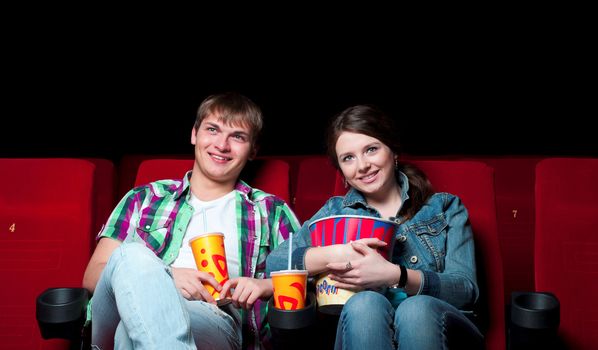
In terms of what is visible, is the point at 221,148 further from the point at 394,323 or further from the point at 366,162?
the point at 394,323

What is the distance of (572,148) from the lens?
3.53 m

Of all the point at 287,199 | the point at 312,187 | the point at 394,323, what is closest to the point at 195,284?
the point at 394,323

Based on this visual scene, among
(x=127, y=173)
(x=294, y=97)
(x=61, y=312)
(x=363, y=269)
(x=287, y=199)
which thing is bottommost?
(x=61, y=312)

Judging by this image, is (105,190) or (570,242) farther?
(105,190)

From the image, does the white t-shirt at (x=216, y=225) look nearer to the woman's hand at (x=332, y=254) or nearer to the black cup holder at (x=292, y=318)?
the woman's hand at (x=332, y=254)

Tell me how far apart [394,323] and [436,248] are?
32 centimetres

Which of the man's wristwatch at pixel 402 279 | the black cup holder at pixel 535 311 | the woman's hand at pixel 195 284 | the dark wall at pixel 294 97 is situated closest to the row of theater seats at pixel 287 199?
the black cup holder at pixel 535 311

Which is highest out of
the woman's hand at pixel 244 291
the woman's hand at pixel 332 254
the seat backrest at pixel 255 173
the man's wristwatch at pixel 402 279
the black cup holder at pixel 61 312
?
the seat backrest at pixel 255 173

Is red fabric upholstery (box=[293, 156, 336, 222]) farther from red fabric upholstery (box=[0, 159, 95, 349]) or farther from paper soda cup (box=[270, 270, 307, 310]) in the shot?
paper soda cup (box=[270, 270, 307, 310])

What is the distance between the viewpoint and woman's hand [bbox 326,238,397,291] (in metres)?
1.23

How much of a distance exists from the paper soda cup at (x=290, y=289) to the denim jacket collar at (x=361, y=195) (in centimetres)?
44

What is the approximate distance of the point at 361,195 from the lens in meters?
1.61

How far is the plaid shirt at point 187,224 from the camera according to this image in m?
1.58

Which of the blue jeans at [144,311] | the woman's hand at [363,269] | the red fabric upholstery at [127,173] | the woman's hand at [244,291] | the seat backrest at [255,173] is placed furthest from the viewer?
the red fabric upholstery at [127,173]
